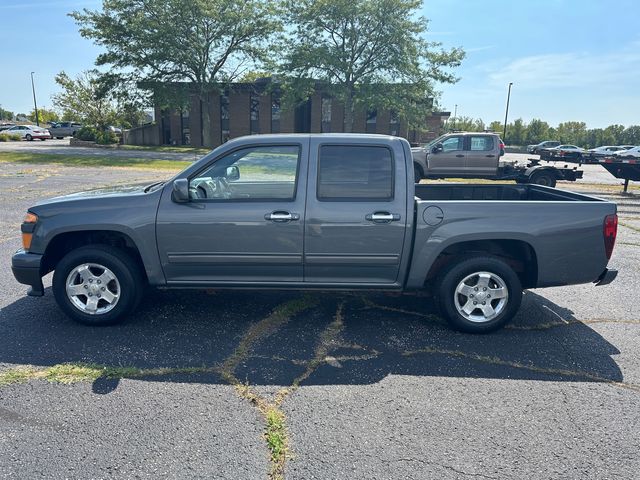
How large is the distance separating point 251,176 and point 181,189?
0.72 m

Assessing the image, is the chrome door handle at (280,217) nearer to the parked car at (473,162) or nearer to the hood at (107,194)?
the hood at (107,194)

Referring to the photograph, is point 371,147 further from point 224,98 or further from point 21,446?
point 224,98

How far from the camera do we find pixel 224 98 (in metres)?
44.2

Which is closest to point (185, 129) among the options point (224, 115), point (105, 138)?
point (224, 115)

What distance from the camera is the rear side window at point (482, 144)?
16.3 m

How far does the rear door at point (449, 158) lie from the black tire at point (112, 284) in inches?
541

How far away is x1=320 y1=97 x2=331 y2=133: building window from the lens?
42.8 metres

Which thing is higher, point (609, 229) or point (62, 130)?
point (62, 130)

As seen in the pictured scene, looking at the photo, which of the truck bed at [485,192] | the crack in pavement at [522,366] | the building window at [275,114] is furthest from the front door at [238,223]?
the building window at [275,114]

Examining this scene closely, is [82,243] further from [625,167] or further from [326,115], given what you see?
[326,115]

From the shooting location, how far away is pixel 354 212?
13.9 feet

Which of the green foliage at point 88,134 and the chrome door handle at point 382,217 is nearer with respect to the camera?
the chrome door handle at point 382,217

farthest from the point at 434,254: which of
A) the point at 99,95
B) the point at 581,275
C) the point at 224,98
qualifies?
the point at 224,98

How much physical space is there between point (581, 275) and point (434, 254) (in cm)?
143
